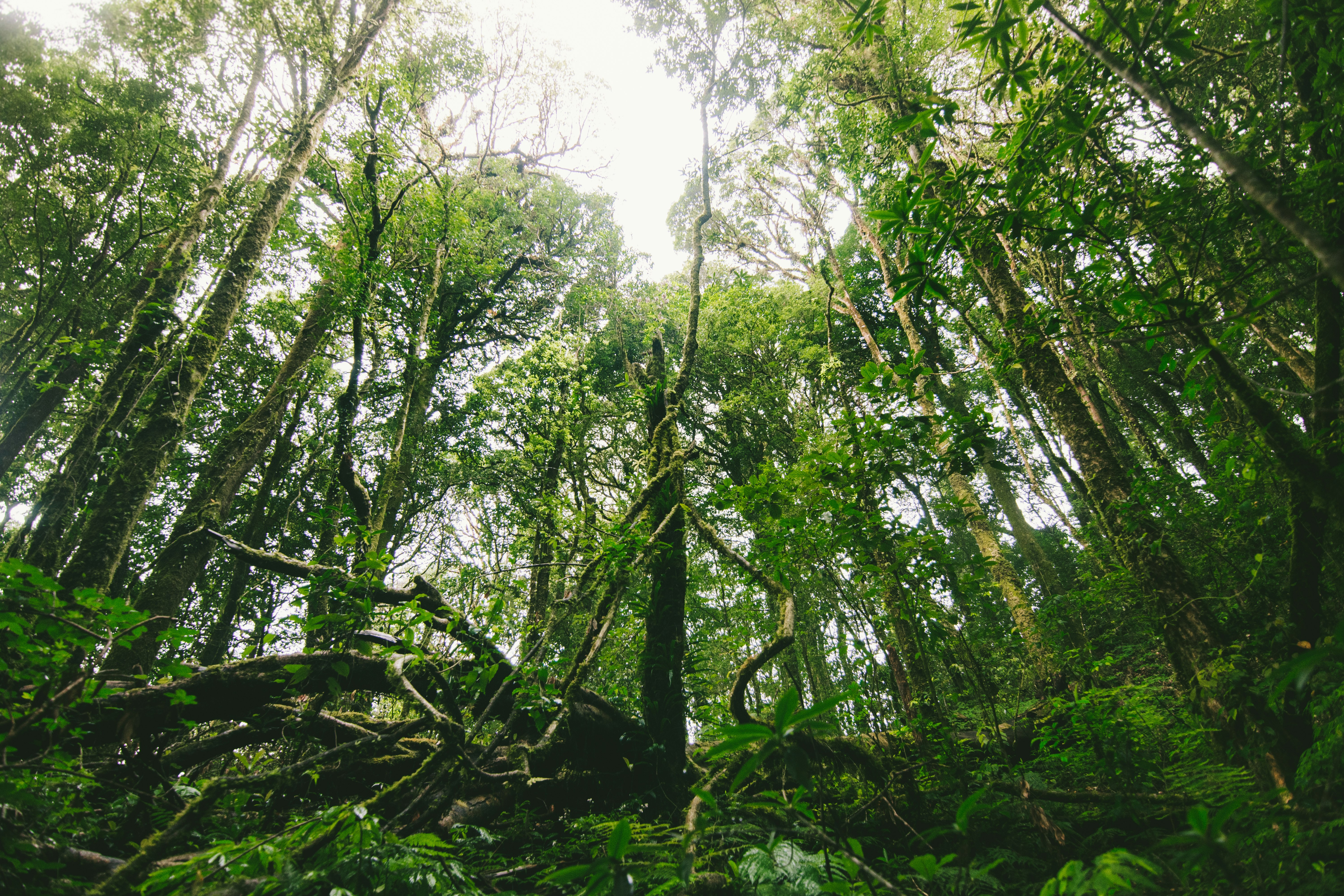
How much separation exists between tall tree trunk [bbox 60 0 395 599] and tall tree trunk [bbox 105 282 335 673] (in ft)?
1.33

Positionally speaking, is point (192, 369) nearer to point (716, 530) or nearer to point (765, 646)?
point (716, 530)

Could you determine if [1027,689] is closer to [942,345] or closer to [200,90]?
[942,345]

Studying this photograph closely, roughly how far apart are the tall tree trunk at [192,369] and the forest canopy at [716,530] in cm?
5

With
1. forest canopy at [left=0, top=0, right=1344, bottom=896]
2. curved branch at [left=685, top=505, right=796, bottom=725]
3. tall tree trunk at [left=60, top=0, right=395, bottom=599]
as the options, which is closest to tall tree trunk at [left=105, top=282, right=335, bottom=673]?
forest canopy at [left=0, top=0, right=1344, bottom=896]

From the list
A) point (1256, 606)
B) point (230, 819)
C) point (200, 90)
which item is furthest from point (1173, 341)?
point (200, 90)

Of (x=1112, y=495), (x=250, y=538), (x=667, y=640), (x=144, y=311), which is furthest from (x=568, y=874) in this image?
(x=250, y=538)

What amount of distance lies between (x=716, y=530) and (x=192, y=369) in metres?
5.80

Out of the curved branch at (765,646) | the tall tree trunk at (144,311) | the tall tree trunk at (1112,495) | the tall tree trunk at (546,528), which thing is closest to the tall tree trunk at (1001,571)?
the tall tree trunk at (1112,495)

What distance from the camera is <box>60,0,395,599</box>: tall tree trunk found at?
4113 millimetres

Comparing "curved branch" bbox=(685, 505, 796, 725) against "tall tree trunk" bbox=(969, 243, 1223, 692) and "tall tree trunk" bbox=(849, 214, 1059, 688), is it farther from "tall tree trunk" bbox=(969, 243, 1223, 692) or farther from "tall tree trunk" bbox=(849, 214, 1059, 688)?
"tall tree trunk" bbox=(969, 243, 1223, 692)

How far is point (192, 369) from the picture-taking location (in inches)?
198

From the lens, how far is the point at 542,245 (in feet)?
44.5

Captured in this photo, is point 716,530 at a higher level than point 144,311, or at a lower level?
lower

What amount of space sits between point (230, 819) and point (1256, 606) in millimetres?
6291
